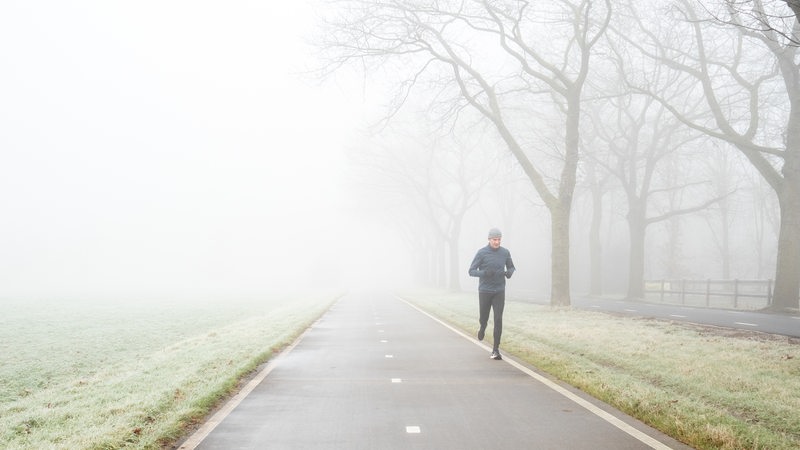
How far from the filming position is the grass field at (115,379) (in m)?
5.75

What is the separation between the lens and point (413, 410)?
6.80 metres

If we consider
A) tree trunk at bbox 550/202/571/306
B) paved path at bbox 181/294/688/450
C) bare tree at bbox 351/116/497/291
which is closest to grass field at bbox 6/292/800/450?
paved path at bbox 181/294/688/450

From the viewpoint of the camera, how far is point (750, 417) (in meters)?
6.27

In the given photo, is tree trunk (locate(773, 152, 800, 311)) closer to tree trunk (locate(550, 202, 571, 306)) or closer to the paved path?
tree trunk (locate(550, 202, 571, 306))

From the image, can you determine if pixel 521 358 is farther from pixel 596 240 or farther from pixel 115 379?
pixel 596 240

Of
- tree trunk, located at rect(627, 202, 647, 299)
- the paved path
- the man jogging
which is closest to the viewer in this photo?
the paved path

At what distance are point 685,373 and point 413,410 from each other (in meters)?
4.10

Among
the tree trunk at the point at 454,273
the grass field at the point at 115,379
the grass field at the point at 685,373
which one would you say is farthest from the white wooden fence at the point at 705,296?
the grass field at the point at 115,379

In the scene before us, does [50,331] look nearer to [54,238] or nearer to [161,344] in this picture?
[161,344]

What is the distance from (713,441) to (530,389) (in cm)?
280

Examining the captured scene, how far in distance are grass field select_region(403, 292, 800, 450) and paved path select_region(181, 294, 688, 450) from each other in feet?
1.22

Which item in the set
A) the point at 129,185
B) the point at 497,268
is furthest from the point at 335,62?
the point at 129,185

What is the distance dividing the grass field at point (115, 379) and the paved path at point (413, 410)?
0.46 m

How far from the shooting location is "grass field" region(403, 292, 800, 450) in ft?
19.1
